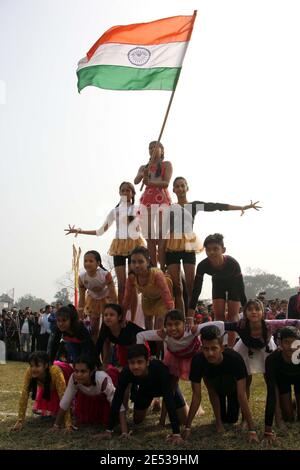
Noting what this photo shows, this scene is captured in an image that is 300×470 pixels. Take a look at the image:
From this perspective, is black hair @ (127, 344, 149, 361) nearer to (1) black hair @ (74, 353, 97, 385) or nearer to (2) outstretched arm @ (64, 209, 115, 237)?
(1) black hair @ (74, 353, 97, 385)

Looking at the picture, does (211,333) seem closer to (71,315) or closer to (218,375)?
(218,375)

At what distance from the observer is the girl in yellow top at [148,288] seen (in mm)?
6102

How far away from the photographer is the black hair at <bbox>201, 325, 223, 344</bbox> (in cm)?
514

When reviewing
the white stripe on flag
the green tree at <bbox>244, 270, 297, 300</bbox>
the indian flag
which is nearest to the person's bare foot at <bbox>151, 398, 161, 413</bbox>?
the indian flag

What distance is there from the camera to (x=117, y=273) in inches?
299

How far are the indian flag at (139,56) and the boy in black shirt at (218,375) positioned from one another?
14.7ft

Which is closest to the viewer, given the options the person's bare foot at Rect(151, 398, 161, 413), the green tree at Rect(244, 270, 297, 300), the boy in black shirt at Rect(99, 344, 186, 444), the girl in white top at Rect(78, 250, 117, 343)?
the boy in black shirt at Rect(99, 344, 186, 444)

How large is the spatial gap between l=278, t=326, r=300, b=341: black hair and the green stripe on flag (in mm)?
4423

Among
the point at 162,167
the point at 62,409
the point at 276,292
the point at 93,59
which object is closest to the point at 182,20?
the point at 93,59

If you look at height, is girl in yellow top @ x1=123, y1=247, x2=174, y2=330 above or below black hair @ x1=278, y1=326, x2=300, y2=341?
above

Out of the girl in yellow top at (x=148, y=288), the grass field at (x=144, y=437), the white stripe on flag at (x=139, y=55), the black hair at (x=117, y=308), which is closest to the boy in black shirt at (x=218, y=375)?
the grass field at (x=144, y=437)
